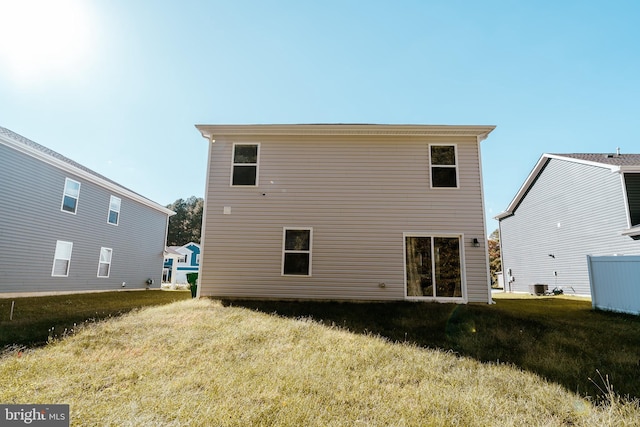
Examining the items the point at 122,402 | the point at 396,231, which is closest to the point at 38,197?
the point at 122,402

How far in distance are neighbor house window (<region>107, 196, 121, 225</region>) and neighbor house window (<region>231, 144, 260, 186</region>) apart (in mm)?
10166

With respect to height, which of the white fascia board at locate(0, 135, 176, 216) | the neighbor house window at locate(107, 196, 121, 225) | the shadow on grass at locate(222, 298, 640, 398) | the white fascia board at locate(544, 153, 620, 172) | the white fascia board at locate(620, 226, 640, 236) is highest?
the white fascia board at locate(544, 153, 620, 172)

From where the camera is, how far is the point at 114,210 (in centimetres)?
1585

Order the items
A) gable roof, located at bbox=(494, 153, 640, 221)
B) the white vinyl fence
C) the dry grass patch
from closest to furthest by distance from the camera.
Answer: the dry grass patch → the white vinyl fence → gable roof, located at bbox=(494, 153, 640, 221)

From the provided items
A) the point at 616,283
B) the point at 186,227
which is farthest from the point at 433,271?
the point at 186,227

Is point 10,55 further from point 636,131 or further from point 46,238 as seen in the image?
point 636,131

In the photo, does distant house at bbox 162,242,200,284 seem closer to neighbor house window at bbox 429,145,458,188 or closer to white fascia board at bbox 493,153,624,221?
white fascia board at bbox 493,153,624,221

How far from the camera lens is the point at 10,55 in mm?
8906

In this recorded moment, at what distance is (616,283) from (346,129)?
819cm

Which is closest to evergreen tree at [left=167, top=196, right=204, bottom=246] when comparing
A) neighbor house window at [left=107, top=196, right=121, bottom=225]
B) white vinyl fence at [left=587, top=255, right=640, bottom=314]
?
neighbor house window at [left=107, top=196, right=121, bottom=225]

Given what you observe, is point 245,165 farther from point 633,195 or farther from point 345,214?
point 633,195

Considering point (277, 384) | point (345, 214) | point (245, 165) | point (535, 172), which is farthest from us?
point (535, 172)

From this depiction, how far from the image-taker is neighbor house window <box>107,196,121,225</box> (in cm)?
1556

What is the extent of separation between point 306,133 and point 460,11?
5.56 meters
